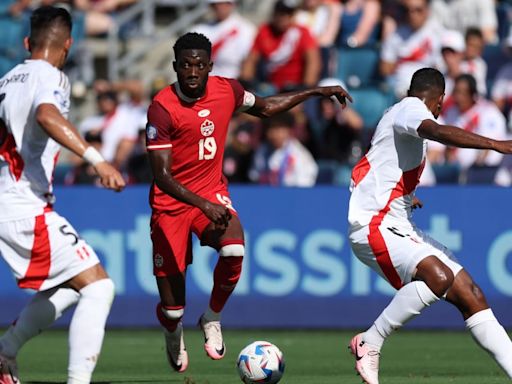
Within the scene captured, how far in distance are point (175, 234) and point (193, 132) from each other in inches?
32.7

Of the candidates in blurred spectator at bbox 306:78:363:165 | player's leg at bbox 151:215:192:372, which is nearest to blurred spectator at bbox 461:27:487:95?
blurred spectator at bbox 306:78:363:165

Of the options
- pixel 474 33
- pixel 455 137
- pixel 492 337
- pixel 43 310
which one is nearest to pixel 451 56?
pixel 474 33

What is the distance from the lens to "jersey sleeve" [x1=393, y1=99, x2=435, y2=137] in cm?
852

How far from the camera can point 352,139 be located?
51.0 ft

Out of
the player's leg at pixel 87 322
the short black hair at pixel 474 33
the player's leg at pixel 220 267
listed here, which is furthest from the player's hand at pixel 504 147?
Answer: the short black hair at pixel 474 33

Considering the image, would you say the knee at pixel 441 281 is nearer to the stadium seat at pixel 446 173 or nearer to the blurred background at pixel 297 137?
the blurred background at pixel 297 137

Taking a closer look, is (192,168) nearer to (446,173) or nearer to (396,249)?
(396,249)

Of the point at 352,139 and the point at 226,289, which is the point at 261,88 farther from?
the point at 226,289

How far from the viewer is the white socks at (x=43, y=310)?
8.30m

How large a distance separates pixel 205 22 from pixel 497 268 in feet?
24.9

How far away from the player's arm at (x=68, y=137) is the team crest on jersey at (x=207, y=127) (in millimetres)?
1946

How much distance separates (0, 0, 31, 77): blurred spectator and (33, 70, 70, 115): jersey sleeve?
10.6 m

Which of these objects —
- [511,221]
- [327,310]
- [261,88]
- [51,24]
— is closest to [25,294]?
[327,310]

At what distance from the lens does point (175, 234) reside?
9688mm
